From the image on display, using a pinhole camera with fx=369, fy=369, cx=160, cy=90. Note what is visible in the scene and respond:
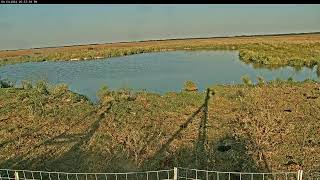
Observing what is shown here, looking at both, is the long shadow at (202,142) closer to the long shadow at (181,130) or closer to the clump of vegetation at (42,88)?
the long shadow at (181,130)

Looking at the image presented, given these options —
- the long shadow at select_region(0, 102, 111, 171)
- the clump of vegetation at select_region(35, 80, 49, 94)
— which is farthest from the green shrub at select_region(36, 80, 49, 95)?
the long shadow at select_region(0, 102, 111, 171)

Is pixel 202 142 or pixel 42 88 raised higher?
pixel 42 88

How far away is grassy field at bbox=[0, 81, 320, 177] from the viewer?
1011 centimetres

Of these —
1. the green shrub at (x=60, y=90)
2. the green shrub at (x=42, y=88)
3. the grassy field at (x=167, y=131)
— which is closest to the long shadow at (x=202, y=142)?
the grassy field at (x=167, y=131)

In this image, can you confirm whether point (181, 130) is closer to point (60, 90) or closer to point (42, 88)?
point (60, 90)

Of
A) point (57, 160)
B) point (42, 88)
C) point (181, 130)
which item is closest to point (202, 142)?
point (181, 130)

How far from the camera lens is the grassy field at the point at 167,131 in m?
10.1

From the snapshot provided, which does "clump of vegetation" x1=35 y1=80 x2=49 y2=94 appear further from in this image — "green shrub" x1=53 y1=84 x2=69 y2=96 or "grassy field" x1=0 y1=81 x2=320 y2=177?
"grassy field" x1=0 y1=81 x2=320 y2=177

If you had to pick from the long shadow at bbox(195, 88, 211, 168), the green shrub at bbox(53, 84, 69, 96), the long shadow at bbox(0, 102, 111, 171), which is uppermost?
the green shrub at bbox(53, 84, 69, 96)

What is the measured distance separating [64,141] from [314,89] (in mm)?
12288

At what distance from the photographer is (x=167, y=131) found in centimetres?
1271

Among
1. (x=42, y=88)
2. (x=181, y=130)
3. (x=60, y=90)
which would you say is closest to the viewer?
(x=181, y=130)

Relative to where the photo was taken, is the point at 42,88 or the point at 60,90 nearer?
the point at 42,88

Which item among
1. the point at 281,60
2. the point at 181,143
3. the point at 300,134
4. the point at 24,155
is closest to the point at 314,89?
the point at 300,134
